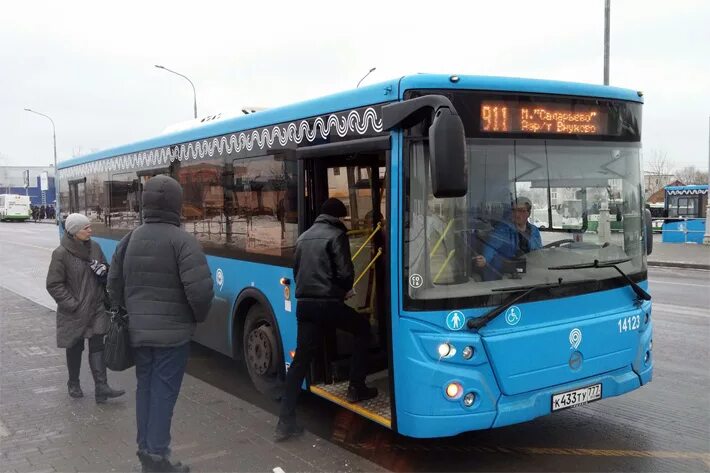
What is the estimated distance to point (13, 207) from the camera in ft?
211

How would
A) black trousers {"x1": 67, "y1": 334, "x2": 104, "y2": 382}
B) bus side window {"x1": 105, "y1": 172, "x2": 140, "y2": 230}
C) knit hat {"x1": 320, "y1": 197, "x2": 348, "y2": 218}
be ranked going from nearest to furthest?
knit hat {"x1": 320, "y1": 197, "x2": 348, "y2": 218}, black trousers {"x1": 67, "y1": 334, "x2": 104, "y2": 382}, bus side window {"x1": 105, "y1": 172, "x2": 140, "y2": 230}

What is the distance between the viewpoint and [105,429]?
17.9 feet

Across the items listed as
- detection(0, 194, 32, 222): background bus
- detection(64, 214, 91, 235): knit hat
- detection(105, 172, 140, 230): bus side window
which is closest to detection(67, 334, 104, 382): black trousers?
detection(64, 214, 91, 235): knit hat

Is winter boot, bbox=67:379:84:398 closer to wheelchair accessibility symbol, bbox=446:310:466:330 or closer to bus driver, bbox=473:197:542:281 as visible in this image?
wheelchair accessibility symbol, bbox=446:310:466:330

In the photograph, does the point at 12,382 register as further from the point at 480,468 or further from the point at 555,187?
the point at 555,187

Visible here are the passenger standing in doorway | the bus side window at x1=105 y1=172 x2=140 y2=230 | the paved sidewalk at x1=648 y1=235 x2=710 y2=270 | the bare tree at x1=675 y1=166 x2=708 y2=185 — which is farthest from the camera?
the bare tree at x1=675 y1=166 x2=708 y2=185

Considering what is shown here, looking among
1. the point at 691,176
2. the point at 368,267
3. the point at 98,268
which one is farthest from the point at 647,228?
the point at 691,176

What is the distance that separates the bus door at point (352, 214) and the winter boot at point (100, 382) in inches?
85.3

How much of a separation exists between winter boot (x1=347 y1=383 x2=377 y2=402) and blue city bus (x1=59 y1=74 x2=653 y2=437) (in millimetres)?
76

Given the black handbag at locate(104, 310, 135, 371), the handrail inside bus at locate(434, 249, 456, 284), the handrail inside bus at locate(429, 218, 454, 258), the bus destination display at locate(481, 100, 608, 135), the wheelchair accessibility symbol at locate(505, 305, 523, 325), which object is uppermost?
the bus destination display at locate(481, 100, 608, 135)

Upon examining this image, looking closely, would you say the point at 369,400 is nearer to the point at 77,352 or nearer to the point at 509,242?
the point at 509,242

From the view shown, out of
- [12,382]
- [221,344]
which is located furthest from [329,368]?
[12,382]

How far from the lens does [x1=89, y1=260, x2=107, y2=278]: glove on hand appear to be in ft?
20.1

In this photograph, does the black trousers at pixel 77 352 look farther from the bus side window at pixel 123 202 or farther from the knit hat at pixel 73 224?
the bus side window at pixel 123 202
